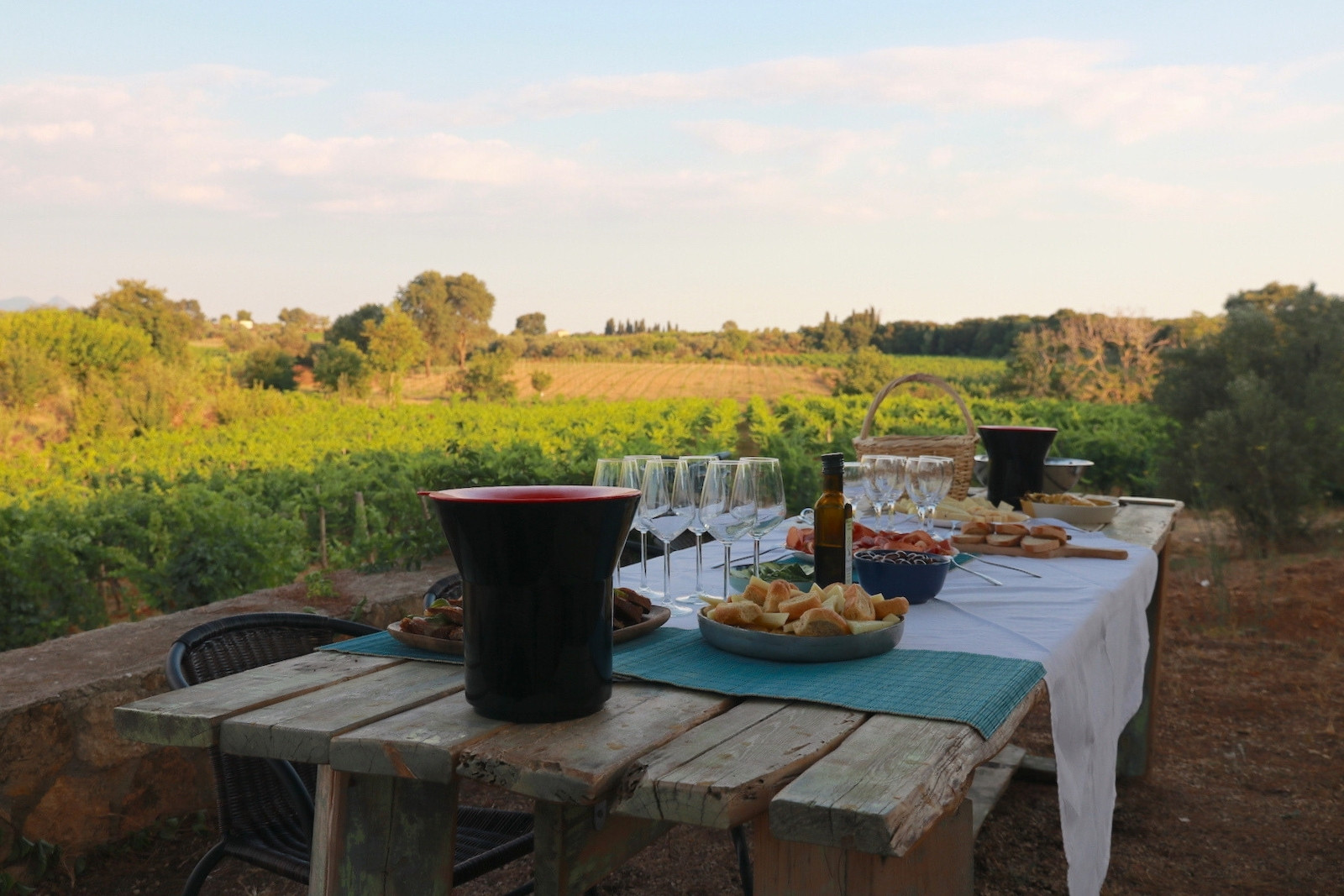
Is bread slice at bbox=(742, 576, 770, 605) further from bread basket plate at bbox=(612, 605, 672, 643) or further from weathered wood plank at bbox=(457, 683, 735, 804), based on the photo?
weathered wood plank at bbox=(457, 683, 735, 804)

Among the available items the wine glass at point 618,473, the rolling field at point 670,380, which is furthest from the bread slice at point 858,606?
the rolling field at point 670,380

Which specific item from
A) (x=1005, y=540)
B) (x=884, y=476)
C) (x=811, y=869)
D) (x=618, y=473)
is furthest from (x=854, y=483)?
(x=811, y=869)

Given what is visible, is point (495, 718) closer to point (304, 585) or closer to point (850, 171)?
point (304, 585)

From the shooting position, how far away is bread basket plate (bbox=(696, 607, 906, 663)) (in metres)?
1.25

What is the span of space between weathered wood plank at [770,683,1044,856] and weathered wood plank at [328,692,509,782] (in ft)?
1.14

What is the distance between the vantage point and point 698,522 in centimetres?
169

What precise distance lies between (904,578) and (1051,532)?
0.83 metres

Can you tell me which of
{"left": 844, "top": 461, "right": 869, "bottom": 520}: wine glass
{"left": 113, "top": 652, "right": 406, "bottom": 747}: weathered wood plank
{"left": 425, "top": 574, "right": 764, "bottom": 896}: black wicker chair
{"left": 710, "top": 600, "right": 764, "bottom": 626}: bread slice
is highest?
{"left": 844, "top": 461, "right": 869, "bottom": 520}: wine glass

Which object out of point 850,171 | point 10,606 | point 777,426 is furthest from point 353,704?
point 850,171

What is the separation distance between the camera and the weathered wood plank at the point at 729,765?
0.80 metres

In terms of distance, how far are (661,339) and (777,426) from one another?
47.5 meters

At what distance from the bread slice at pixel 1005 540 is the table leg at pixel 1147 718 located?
1.39m

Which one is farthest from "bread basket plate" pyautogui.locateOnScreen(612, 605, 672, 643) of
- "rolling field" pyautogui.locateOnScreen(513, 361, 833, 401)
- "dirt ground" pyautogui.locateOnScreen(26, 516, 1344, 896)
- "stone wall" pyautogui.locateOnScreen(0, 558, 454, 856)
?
"rolling field" pyautogui.locateOnScreen(513, 361, 833, 401)

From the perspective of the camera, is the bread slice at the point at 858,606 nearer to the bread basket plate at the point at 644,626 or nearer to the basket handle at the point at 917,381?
the bread basket plate at the point at 644,626
